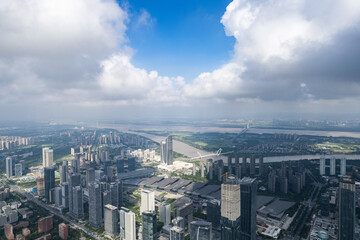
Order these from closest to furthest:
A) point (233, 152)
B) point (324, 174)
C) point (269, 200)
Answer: point (269, 200) → point (324, 174) → point (233, 152)

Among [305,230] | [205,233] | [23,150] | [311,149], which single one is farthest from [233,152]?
[23,150]

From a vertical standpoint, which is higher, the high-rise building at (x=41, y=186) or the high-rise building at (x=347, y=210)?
the high-rise building at (x=347, y=210)

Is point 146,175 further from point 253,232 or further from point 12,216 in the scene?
point 253,232

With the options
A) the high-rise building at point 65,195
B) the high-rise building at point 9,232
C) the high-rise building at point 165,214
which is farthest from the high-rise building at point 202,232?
the high-rise building at point 65,195

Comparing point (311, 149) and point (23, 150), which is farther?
point (23, 150)

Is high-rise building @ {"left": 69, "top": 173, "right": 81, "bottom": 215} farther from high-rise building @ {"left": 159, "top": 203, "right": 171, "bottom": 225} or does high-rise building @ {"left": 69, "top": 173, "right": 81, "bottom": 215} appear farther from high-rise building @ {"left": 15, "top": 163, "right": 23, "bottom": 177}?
high-rise building @ {"left": 15, "top": 163, "right": 23, "bottom": 177}

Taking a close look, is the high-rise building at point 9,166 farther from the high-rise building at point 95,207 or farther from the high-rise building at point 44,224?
the high-rise building at point 95,207
